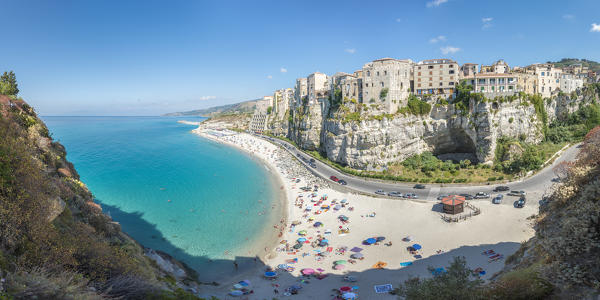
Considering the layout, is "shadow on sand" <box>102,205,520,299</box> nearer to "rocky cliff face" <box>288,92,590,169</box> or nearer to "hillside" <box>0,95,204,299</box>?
"hillside" <box>0,95,204,299</box>

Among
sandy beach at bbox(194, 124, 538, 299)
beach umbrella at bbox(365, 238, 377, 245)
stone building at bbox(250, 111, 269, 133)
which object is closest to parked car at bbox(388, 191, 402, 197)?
sandy beach at bbox(194, 124, 538, 299)

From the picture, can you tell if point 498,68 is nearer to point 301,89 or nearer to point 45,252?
point 301,89

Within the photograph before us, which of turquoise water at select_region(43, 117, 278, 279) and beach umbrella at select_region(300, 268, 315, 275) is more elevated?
turquoise water at select_region(43, 117, 278, 279)

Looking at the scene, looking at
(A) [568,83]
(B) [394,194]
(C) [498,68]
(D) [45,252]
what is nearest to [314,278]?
(D) [45,252]

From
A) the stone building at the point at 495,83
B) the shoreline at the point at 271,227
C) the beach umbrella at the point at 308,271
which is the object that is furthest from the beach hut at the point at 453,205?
the stone building at the point at 495,83

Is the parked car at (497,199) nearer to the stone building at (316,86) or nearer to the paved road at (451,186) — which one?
the paved road at (451,186)

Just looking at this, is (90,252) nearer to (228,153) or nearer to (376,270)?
(376,270)
